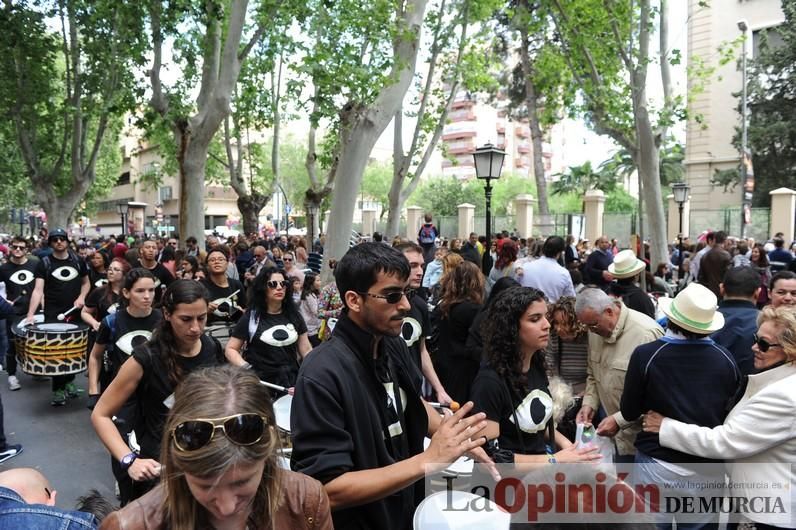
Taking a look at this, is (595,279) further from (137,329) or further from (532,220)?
(532,220)

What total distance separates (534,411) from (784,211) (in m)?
24.3

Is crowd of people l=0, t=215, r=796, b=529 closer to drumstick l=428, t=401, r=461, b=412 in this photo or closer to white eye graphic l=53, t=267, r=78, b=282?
drumstick l=428, t=401, r=461, b=412

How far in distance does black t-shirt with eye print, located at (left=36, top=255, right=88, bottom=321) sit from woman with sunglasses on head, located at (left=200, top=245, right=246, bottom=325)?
1940 millimetres

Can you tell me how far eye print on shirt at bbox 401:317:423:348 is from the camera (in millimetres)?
5074

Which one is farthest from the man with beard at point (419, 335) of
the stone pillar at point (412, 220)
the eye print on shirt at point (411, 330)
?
the stone pillar at point (412, 220)

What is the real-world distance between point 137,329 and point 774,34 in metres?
36.3

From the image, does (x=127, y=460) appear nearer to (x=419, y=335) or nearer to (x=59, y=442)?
(x=419, y=335)

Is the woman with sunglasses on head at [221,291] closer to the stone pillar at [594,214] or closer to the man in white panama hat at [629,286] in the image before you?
the man in white panama hat at [629,286]

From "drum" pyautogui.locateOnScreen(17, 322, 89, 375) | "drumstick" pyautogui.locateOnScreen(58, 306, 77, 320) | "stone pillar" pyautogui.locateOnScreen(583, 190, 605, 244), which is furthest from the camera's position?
"stone pillar" pyautogui.locateOnScreen(583, 190, 605, 244)

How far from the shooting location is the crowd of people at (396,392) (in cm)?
163

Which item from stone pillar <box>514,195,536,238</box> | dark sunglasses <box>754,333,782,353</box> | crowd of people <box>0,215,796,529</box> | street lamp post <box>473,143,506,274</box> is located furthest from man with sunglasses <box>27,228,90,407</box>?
stone pillar <box>514,195,536,238</box>

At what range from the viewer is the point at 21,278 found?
28.4 ft

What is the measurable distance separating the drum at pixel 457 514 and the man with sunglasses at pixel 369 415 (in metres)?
0.08

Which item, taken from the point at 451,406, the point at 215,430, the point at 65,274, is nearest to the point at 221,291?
the point at 65,274
